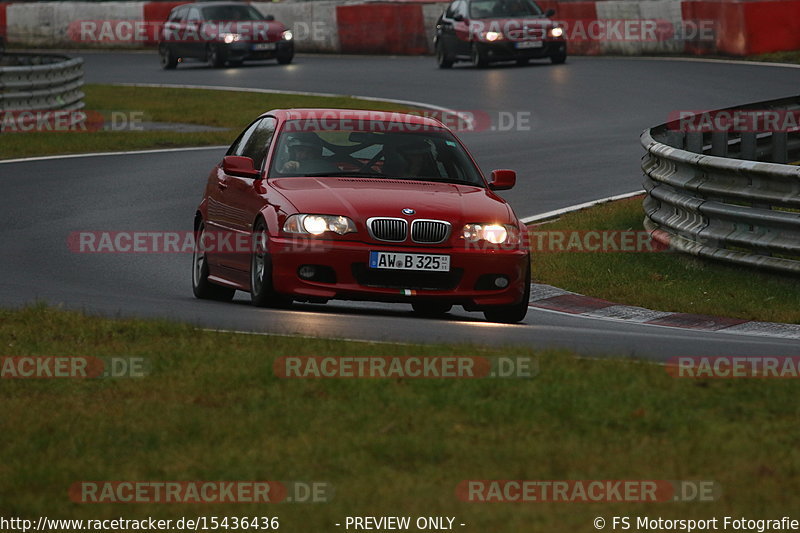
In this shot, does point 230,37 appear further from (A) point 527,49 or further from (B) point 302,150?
(B) point 302,150

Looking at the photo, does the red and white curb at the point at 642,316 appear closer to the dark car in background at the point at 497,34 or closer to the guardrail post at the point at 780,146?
the guardrail post at the point at 780,146

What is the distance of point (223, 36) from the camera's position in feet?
136

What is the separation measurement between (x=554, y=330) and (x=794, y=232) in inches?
133

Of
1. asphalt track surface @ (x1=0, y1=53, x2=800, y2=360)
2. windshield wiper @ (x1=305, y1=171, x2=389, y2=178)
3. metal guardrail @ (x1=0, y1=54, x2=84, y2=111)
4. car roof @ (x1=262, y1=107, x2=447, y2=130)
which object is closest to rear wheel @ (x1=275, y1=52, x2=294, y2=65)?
asphalt track surface @ (x1=0, y1=53, x2=800, y2=360)

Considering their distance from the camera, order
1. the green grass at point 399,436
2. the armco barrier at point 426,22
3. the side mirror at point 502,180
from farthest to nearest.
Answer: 1. the armco barrier at point 426,22
2. the side mirror at point 502,180
3. the green grass at point 399,436

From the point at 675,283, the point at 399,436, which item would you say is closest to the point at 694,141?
the point at 675,283

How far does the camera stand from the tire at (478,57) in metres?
36.5

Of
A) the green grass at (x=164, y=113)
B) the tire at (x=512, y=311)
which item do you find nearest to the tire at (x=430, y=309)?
the tire at (x=512, y=311)

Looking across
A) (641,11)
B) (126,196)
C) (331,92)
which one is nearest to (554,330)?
(126,196)

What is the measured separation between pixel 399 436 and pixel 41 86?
71.0 feet

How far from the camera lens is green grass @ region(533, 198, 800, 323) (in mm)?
12430

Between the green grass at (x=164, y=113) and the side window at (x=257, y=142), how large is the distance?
11523 millimetres

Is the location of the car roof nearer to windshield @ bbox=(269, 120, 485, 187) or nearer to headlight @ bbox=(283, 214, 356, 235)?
windshield @ bbox=(269, 120, 485, 187)

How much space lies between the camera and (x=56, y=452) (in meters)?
6.48
